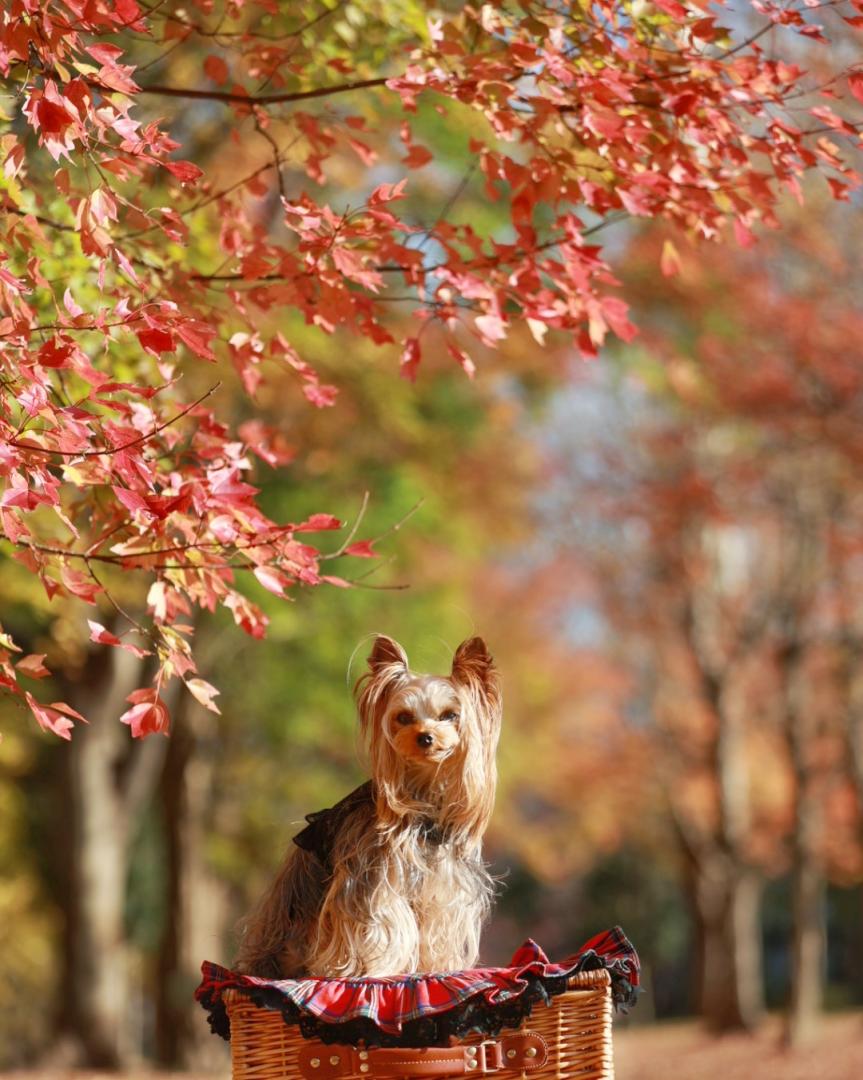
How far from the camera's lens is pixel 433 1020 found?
3074mm

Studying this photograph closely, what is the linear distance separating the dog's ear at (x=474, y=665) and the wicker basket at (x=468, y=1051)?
796mm

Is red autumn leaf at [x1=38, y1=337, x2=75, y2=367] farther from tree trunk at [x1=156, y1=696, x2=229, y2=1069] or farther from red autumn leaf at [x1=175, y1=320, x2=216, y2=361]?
tree trunk at [x1=156, y1=696, x2=229, y2=1069]

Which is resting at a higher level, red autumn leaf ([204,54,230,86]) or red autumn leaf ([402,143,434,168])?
red autumn leaf ([204,54,230,86])

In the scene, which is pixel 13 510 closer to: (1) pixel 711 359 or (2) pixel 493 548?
(1) pixel 711 359

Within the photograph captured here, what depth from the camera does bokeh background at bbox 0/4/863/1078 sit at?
1268cm

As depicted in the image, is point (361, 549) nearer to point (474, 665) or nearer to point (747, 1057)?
point (474, 665)

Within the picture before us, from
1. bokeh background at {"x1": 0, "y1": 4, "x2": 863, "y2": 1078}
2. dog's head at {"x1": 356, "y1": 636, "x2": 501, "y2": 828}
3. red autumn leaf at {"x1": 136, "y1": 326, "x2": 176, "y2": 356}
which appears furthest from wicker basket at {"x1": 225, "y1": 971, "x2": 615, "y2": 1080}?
bokeh background at {"x1": 0, "y1": 4, "x2": 863, "y2": 1078}

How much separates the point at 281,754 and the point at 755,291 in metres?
9.21

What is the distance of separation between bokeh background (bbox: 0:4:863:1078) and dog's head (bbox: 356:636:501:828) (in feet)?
18.4

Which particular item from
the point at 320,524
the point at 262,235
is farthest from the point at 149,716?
the point at 262,235

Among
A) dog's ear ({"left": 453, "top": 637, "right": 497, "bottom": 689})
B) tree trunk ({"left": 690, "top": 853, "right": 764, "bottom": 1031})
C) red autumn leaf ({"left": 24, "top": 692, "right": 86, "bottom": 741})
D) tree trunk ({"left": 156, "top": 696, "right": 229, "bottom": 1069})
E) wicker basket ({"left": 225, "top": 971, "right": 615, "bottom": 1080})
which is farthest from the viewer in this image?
tree trunk ({"left": 690, "top": 853, "right": 764, "bottom": 1031})

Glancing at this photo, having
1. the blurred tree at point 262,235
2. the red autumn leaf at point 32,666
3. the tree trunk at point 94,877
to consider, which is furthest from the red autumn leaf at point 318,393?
the tree trunk at point 94,877

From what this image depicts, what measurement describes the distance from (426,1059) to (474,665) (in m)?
0.99

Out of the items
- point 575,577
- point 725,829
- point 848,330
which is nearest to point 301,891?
point 848,330
